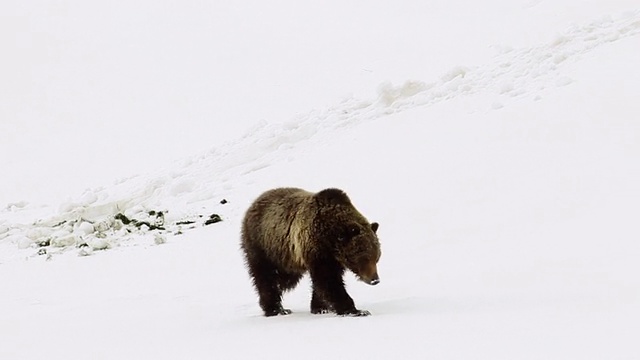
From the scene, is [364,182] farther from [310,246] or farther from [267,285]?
[310,246]

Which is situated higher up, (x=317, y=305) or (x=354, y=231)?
(x=354, y=231)

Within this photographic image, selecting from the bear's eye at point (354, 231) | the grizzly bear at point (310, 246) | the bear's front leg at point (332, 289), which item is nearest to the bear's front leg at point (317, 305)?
the grizzly bear at point (310, 246)

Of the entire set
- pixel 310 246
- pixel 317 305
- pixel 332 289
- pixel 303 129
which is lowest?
pixel 317 305

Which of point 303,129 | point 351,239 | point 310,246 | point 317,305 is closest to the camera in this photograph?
point 351,239

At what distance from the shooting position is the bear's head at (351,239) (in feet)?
20.7

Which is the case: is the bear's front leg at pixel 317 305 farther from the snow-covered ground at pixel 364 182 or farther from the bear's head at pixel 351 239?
the bear's head at pixel 351 239

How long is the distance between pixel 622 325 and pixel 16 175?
17.9m

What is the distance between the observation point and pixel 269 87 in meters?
21.8

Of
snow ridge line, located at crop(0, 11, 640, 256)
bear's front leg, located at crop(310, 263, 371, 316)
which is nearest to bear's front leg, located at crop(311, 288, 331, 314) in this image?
bear's front leg, located at crop(310, 263, 371, 316)

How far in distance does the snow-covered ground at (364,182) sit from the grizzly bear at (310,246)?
0.32m

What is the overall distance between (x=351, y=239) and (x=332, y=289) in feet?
1.44

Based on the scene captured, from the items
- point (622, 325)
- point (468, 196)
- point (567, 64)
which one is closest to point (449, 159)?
point (468, 196)

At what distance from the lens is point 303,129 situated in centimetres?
1586

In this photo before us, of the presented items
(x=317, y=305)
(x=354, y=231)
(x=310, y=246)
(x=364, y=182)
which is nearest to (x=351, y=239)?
(x=354, y=231)
